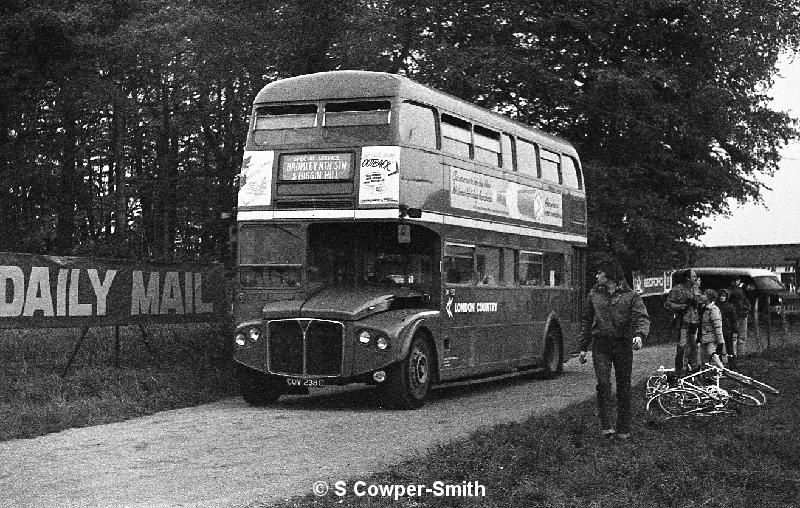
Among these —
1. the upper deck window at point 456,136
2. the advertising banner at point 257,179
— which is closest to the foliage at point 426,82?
the upper deck window at point 456,136

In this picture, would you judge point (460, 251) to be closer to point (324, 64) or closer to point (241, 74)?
point (324, 64)

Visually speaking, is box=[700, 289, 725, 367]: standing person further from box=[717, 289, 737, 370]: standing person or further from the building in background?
the building in background

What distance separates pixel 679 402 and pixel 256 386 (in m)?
5.42

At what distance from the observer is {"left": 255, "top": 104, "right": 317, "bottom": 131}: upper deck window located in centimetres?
1650

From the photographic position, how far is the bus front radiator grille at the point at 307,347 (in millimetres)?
15531

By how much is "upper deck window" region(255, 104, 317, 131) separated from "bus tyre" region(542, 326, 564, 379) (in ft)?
24.5

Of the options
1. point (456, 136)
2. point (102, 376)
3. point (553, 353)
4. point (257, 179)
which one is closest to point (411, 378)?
point (257, 179)

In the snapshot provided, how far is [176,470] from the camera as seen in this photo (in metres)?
9.93

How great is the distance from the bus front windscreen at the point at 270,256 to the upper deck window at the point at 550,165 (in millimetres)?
6237

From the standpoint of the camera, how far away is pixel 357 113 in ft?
53.5

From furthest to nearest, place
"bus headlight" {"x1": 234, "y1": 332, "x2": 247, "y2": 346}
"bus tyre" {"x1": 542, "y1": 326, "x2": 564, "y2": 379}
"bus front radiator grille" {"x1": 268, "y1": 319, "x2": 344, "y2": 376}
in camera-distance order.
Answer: "bus tyre" {"x1": 542, "y1": 326, "x2": 564, "y2": 379}
"bus headlight" {"x1": 234, "y1": 332, "x2": 247, "y2": 346}
"bus front radiator grille" {"x1": 268, "y1": 319, "x2": 344, "y2": 376}

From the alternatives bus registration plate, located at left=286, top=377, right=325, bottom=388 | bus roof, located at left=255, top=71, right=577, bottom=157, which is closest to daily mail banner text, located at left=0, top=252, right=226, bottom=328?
bus registration plate, located at left=286, top=377, right=325, bottom=388

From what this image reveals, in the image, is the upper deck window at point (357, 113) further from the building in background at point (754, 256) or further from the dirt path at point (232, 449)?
the building in background at point (754, 256)

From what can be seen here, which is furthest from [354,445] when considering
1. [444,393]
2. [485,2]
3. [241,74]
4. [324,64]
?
[485,2]
